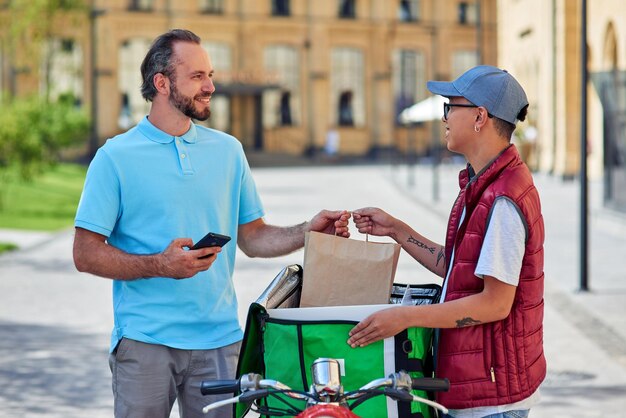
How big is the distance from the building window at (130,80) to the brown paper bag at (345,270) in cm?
6491

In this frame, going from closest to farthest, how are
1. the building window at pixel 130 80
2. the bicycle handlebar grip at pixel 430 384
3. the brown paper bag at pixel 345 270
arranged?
the bicycle handlebar grip at pixel 430 384
the brown paper bag at pixel 345 270
the building window at pixel 130 80

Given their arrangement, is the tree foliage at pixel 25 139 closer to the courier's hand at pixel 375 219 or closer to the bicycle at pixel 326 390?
the courier's hand at pixel 375 219

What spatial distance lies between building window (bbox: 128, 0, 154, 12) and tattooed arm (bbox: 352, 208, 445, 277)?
6810 cm

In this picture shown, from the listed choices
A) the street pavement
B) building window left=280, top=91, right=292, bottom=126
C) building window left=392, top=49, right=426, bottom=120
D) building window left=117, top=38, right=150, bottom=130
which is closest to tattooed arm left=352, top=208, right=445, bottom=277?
the street pavement

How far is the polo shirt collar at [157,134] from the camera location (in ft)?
14.8

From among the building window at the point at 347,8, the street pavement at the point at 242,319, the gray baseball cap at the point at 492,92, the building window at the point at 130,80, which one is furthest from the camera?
the building window at the point at 347,8

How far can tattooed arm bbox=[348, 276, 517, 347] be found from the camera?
371cm

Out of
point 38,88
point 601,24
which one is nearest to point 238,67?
point 38,88

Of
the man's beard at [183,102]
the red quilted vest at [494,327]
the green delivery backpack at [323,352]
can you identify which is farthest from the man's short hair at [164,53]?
the red quilted vest at [494,327]

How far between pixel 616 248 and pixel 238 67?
181ft

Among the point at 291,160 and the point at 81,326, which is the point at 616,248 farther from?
the point at 291,160

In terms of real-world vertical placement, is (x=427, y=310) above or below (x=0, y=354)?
above

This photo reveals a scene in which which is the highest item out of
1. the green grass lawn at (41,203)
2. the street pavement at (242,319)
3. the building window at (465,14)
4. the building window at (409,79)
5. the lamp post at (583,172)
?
the building window at (465,14)

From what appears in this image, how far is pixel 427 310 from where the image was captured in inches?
148
